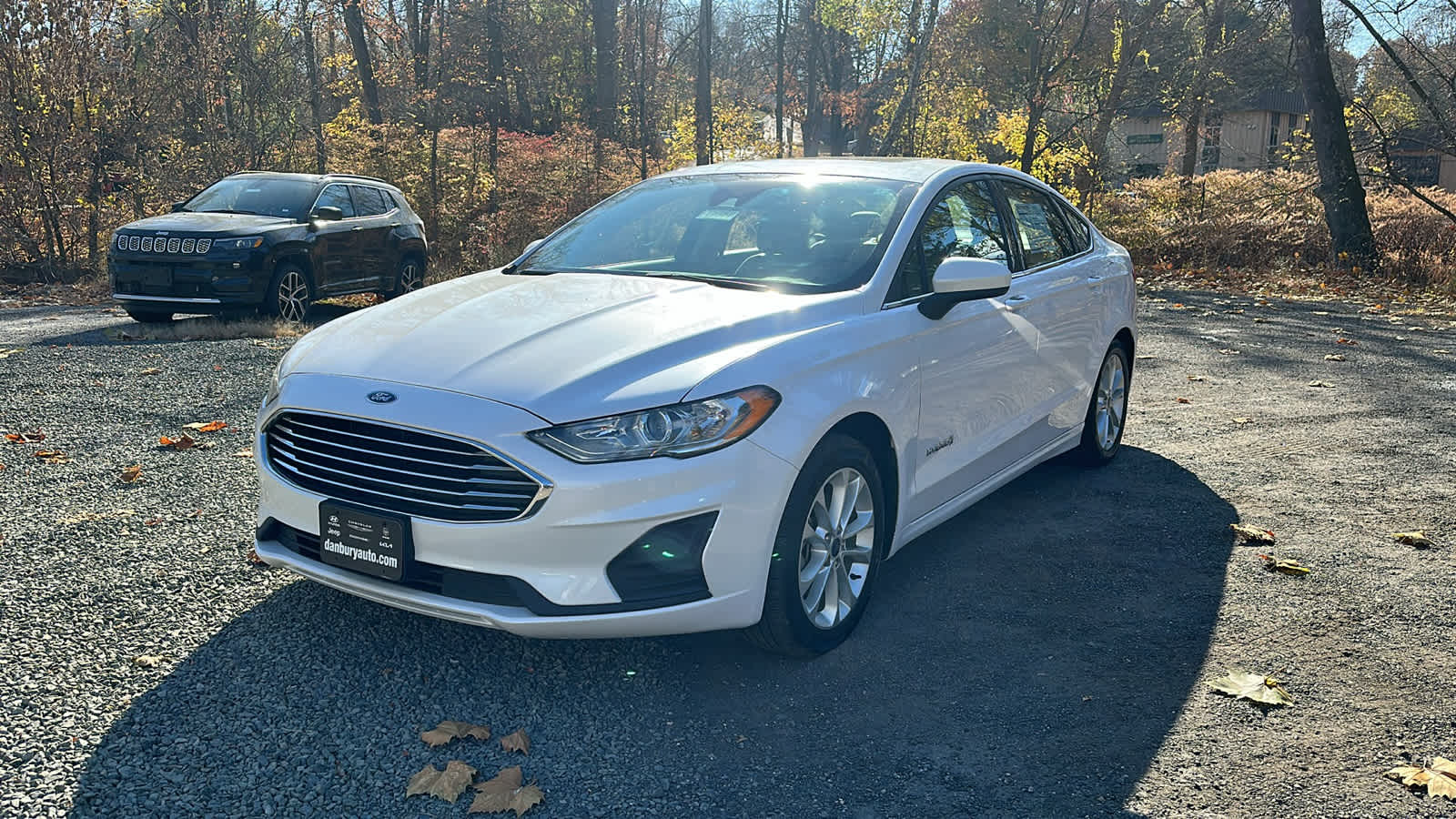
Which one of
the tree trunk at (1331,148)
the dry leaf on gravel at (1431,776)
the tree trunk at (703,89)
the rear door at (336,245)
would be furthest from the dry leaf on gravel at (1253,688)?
the tree trunk at (703,89)

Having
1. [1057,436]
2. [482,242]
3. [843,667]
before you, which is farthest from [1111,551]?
[482,242]

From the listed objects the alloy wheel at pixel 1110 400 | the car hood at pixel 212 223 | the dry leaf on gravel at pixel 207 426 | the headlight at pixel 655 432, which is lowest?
the dry leaf on gravel at pixel 207 426

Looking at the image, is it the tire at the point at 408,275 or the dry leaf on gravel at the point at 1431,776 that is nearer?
the dry leaf on gravel at the point at 1431,776

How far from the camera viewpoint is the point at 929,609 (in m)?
4.38

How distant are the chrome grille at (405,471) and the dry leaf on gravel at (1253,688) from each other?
7.35 feet

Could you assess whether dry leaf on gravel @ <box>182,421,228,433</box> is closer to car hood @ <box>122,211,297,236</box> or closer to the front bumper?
the front bumper

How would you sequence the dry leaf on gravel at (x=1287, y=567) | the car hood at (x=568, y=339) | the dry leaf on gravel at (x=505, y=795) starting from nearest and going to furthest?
the dry leaf on gravel at (x=505, y=795)
the car hood at (x=568, y=339)
the dry leaf on gravel at (x=1287, y=567)

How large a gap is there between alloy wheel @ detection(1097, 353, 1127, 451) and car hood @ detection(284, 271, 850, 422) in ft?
8.94

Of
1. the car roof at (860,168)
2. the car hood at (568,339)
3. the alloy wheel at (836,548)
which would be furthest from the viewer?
the car roof at (860,168)

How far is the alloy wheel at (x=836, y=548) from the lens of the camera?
3764 millimetres

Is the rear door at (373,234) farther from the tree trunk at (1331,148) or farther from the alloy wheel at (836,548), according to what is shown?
the tree trunk at (1331,148)

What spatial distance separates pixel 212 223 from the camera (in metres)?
11.8

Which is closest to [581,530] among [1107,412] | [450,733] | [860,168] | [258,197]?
[450,733]

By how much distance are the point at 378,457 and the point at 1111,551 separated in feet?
10.4
